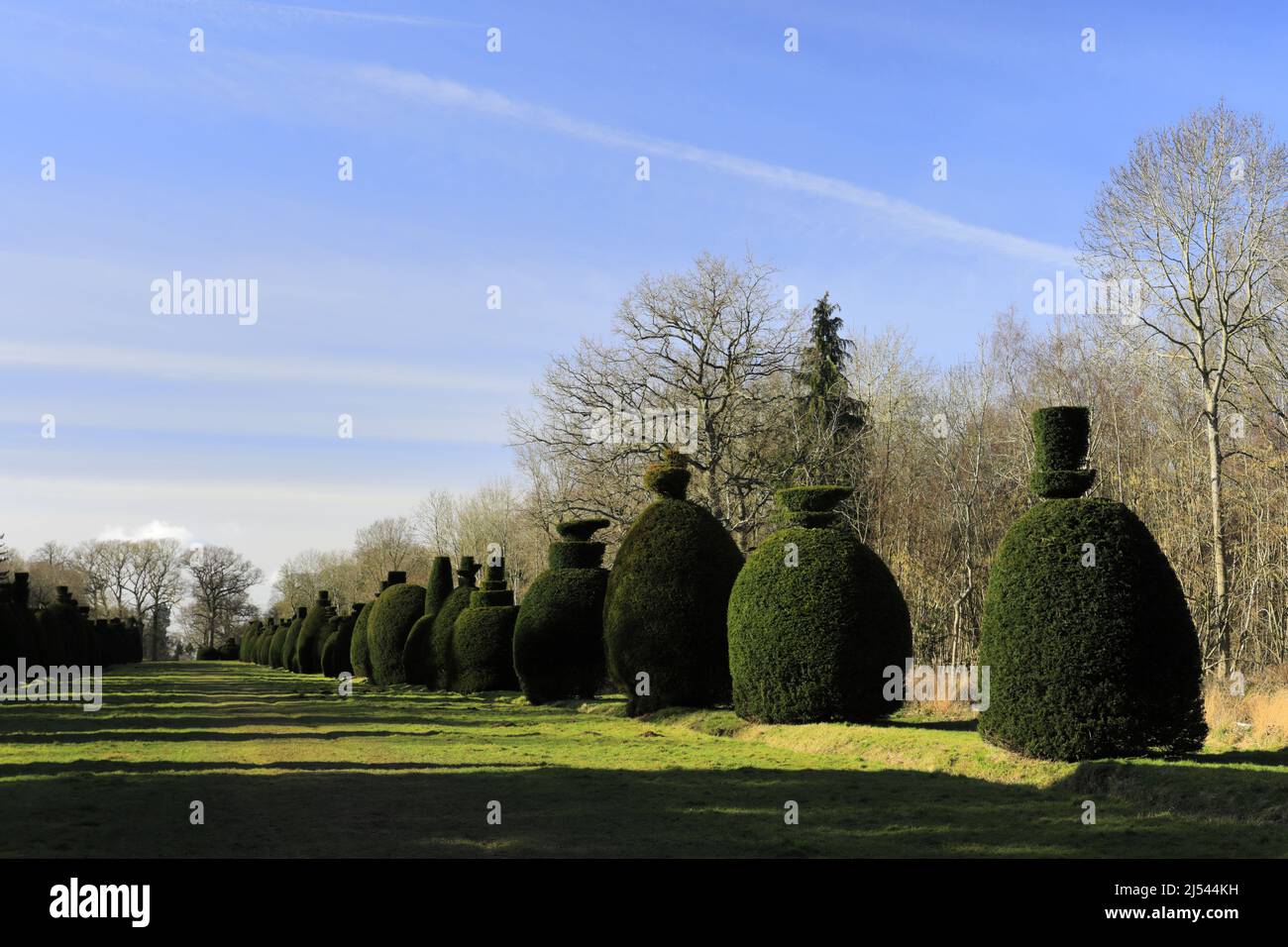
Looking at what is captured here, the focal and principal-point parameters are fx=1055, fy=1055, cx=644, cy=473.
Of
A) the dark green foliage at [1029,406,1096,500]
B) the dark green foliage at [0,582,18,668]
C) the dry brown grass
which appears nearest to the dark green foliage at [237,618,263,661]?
the dark green foliage at [0,582,18,668]

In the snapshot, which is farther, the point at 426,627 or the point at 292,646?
the point at 292,646

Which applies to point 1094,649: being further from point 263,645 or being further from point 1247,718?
point 263,645

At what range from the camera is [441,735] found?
725 inches

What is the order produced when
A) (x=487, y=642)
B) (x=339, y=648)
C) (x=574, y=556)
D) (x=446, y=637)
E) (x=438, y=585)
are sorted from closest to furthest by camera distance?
1. (x=574, y=556)
2. (x=487, y=642)
3. (x=446, y=637)
4. (x=438, y=585)
5. (x=339, y=648)

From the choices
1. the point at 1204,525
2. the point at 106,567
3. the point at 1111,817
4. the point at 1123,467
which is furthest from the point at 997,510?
the point at 106,567

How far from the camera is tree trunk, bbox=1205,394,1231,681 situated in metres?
24.1

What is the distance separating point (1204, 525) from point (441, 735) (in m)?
20.6

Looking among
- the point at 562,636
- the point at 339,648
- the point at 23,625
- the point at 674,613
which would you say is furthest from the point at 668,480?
the point at 339,648

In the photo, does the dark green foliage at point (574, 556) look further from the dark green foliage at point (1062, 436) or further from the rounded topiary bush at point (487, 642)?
the dark green foliage at point (1062, 436)

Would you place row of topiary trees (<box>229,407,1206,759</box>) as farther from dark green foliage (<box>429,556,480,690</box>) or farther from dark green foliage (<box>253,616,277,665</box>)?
dark green foliage (<box>253,616,277,665</box>)

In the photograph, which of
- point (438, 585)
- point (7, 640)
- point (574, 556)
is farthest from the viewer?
point (438, 585)

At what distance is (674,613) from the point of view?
64.9 ft

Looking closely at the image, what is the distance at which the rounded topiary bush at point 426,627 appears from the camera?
108 feet

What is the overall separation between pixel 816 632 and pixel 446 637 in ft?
55.6
